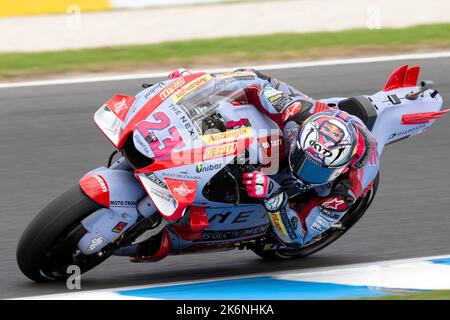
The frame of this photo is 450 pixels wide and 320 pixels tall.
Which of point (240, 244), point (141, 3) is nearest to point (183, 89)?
point (240, 244)

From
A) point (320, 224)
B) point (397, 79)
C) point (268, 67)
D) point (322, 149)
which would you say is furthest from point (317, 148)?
point (268, 67)

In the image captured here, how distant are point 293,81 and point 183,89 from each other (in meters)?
4.64

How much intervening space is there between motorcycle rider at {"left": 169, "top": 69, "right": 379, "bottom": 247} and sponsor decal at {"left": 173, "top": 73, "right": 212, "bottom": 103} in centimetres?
19

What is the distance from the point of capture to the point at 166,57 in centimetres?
1130

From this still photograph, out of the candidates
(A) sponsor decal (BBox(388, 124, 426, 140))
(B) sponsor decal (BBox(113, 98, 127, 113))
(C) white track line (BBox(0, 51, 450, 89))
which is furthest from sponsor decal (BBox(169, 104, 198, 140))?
(C) white track line (BBox(0, 51, 450, 89))

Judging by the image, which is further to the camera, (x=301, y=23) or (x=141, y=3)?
(x=141, y=3)

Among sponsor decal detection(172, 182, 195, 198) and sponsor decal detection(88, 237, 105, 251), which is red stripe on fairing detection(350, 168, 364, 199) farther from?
sponsor decal detection(88, 237, 105, 251)

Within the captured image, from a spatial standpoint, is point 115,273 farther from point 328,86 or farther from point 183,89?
point 328,86

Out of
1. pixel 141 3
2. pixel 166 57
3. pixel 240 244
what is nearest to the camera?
pixel 240 244

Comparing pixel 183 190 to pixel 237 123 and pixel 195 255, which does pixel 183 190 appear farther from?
pixel 195 255

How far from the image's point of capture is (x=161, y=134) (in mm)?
5488

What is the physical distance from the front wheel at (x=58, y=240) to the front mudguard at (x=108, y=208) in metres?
0.03

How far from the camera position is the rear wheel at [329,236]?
21.3 feet

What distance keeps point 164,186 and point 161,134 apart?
27 centimetres
